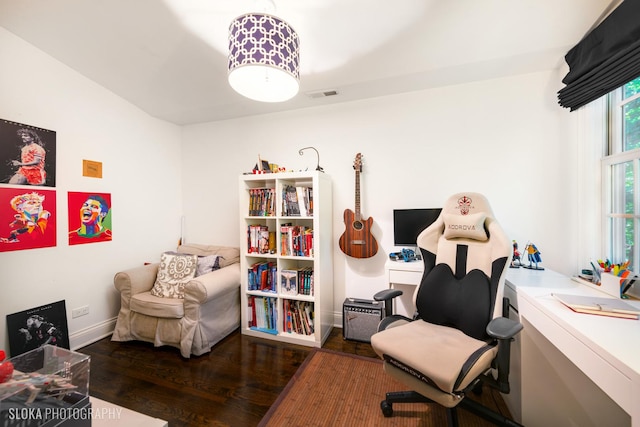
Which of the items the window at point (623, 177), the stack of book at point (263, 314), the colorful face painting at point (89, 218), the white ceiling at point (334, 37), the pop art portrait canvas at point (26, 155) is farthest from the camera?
the stack of book at point (263, 314)

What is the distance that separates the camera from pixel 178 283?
221cm

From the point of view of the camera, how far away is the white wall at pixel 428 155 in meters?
1.94

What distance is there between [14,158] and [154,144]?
1.17m

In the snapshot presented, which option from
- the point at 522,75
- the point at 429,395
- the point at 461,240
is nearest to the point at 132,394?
the point at 429,395

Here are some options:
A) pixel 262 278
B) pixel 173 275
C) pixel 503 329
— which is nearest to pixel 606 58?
pixel 503 329

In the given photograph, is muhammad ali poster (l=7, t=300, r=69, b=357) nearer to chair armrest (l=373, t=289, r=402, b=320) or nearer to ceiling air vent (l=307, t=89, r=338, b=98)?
chair armrest (l=373, t=289, r=402, b=320)

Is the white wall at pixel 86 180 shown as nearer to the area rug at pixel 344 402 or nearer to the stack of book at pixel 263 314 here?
the stack of book at pixel 263 314

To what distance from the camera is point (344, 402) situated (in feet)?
4.98

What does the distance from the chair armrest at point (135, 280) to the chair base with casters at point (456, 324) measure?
7.11 feet

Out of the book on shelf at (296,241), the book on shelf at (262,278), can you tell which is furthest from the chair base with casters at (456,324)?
the book on shelf at (262,278)

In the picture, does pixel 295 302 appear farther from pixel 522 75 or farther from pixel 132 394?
pixel 522 75

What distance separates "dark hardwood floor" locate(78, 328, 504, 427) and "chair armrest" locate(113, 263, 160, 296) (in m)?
0.49

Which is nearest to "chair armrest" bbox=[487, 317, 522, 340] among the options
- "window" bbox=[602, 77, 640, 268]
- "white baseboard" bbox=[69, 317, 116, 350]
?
"window" bbox=[602, 77, 640, 268]

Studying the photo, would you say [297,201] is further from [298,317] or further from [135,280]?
[135,280]
